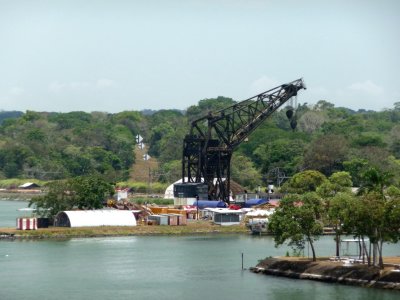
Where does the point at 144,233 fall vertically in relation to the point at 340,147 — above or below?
below

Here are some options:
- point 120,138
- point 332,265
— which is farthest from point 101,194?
point 120,138

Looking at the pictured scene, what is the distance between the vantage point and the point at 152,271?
5231 cm

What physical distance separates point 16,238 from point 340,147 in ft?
139

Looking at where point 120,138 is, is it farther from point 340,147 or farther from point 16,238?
point 16,238

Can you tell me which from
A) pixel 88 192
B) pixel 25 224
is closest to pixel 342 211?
pixel 25 224

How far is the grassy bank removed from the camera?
222ft

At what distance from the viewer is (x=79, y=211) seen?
71.4 metres

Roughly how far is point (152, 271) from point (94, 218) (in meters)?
19.6

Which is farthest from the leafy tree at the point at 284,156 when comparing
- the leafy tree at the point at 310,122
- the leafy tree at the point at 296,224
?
the leafy tree at the point at 296,224

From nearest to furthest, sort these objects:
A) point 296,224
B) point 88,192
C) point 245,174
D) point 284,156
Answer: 1. point 296,224
2. point 88,192
3. point 245,174
4. point 284,156

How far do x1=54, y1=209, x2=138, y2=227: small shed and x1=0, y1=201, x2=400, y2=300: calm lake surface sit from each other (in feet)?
12.0

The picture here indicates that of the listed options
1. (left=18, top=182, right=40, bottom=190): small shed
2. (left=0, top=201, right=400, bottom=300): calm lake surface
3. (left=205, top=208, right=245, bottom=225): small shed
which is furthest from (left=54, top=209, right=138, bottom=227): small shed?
(left=18, top=182, right=40, bottom=190): small shed

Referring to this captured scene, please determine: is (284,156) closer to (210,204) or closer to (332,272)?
(210,204)

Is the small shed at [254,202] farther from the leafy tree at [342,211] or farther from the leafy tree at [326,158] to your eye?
the leafy tree at [342,211]
